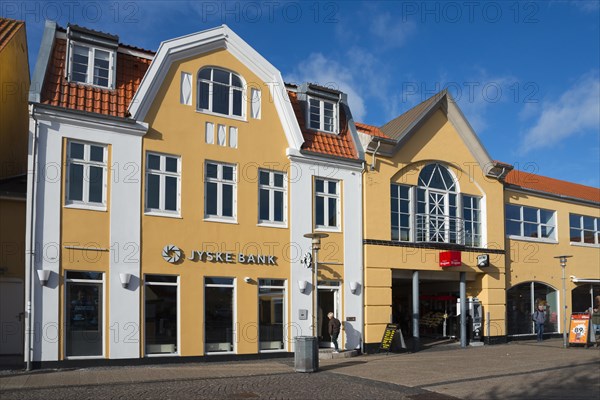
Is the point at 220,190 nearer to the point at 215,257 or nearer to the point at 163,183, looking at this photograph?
the point at 163,183

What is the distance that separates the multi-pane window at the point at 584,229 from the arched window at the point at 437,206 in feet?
27.3

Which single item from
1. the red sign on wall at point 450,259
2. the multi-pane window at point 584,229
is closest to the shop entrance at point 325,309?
the red sign on wall at point 450,259

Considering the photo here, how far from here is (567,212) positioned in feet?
97.5

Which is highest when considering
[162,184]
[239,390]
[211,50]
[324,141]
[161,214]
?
[211,50]

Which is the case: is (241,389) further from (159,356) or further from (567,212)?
(567,212)

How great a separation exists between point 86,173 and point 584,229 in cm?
2342

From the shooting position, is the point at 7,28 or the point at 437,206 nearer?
the point at 7,28

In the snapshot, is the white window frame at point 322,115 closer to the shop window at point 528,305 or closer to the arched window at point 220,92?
the arched window at point 220,92

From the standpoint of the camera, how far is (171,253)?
18109mm

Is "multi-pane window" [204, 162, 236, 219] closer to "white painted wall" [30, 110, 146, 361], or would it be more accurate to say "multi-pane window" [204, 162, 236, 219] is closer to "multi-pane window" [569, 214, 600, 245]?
"white painted wall" [30, 110, 146, 361]

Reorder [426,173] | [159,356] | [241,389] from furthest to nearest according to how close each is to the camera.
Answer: [426,173] → [159,356] → [241,389]

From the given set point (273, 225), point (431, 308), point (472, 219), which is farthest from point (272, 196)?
point (431, 308)

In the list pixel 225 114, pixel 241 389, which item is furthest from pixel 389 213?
pixel 241 389

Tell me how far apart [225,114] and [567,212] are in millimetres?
17887
